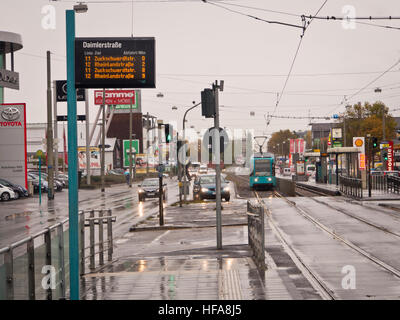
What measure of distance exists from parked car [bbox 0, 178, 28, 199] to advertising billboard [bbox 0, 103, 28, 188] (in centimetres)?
87

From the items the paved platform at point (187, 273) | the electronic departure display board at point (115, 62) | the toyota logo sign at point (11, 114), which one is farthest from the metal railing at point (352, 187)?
the electronic departure display board at point (115, 62)

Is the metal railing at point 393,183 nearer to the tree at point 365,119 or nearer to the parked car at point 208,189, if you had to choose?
the parked car at point 208,189

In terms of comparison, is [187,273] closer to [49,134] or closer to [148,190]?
[148,190]

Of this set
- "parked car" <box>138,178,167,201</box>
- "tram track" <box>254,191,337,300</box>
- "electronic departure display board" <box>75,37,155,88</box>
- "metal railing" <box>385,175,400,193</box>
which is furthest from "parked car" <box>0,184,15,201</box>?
"electronic departure display board" <box>75,37,155,88</box>

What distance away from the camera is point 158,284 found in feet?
33.0

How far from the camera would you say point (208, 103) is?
1475 centimetres

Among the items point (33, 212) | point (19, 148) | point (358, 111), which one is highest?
point (358, 111)

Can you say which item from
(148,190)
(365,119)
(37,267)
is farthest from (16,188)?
(365,119)

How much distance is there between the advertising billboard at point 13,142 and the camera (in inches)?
1791

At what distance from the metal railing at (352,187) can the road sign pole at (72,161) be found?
99.6ft

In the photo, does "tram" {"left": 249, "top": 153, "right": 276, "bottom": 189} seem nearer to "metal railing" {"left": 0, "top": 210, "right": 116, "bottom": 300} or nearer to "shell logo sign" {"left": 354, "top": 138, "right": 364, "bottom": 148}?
"shell logo sign" {"left": 354, "top": 138, "right": 364, "bottom": 148}

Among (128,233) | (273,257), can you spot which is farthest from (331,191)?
(273,257)
